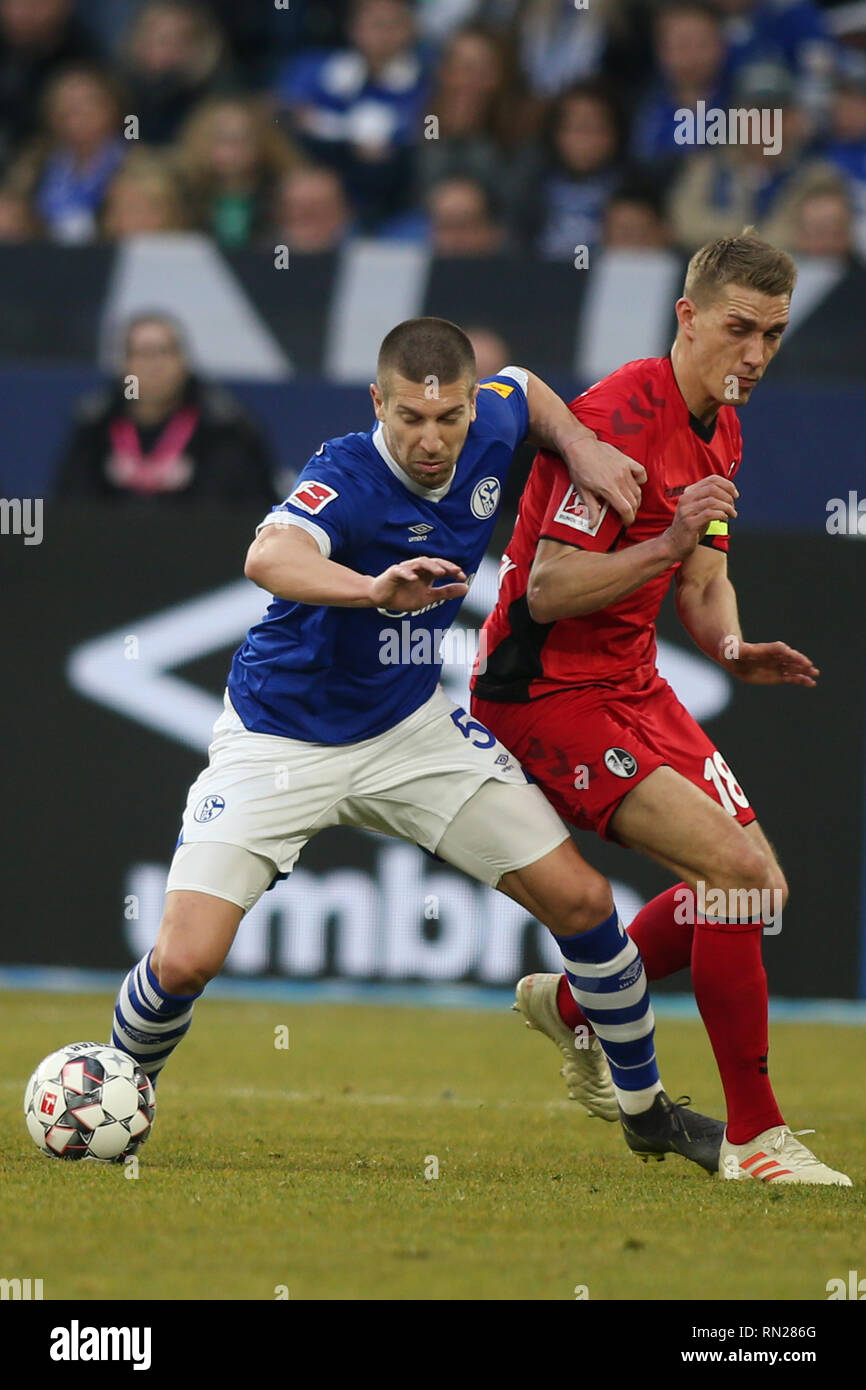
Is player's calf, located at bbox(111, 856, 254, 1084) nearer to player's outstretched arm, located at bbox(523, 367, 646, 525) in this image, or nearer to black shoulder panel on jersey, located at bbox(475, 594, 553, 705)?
black shoulder panel on jersey, located at bbox(475, 594, 553, 705)

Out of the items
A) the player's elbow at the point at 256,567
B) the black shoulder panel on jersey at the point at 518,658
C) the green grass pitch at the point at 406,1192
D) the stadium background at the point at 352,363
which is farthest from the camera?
the stadium background at the point at 352,363

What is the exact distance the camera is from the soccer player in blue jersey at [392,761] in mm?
5551

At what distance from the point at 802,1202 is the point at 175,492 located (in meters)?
6.31

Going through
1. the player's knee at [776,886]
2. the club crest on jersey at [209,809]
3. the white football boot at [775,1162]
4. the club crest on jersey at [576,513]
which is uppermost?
the club crest on jersey at [576,513]

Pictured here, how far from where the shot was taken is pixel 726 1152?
5680 mm

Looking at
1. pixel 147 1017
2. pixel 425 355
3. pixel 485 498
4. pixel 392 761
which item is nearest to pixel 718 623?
pixel 485 498

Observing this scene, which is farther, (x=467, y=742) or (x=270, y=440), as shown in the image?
(x=270, y=440)

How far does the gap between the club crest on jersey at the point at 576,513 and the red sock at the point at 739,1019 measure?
1.18 m

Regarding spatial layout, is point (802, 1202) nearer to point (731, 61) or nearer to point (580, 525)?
point (580, 525)

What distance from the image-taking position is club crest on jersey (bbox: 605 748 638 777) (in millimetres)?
5715

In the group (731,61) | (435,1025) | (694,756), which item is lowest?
(435,1025)

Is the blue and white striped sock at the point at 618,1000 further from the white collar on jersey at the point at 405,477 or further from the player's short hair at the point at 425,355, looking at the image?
the player's short hair at the point at 425,355

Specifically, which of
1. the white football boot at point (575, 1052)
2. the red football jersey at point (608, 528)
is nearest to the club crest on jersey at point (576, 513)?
the red football jersey at point (608, 528)

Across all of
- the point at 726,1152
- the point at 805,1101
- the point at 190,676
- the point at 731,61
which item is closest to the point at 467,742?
the point at 726,1152
